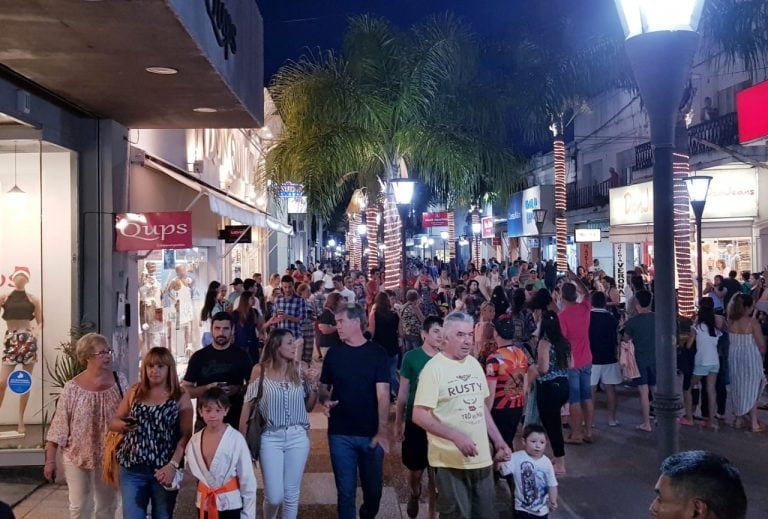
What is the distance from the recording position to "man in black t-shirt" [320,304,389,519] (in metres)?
5.65

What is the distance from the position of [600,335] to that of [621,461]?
2106 mm

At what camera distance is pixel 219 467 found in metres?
4.71

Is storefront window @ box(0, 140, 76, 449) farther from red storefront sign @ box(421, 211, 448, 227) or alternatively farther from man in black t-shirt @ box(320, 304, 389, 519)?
red storefront sign @ box(421, 211, 448, 227)

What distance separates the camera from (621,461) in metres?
8.45

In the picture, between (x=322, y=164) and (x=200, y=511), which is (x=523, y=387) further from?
(x=322, y=164)

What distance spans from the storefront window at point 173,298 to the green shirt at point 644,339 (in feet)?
24.6

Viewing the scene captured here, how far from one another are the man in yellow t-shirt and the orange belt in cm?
123

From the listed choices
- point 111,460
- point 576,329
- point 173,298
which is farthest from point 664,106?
point 173,298

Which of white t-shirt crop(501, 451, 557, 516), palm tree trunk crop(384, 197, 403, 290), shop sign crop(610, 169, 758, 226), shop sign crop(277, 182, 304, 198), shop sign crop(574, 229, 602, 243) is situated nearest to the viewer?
white t-shirt crop(501, 451, 557, 516)

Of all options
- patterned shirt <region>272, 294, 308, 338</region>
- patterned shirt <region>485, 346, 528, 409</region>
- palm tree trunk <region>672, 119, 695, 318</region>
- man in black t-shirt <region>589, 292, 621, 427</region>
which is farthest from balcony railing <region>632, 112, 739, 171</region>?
patterned shirt <region>485, 346, 528, 409</region>

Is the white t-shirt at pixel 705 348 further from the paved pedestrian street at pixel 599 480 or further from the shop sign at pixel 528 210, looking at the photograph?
the shop sign at pixel 528 210

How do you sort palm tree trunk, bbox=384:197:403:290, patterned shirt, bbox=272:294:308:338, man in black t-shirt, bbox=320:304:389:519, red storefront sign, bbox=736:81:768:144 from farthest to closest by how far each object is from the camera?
palm tree trunk, bbox=384:197:403:290 < patterned shirt, bbox=272:294:308:338 < red storefront sign, bbox=736:81:768:144 < man in black t-shirt, bbox=320:304:389:519

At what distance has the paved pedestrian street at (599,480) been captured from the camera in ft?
22.4

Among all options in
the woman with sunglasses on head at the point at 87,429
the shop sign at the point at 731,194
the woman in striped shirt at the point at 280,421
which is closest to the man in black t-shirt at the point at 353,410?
the woman in striped shirt at the point at 280,421
